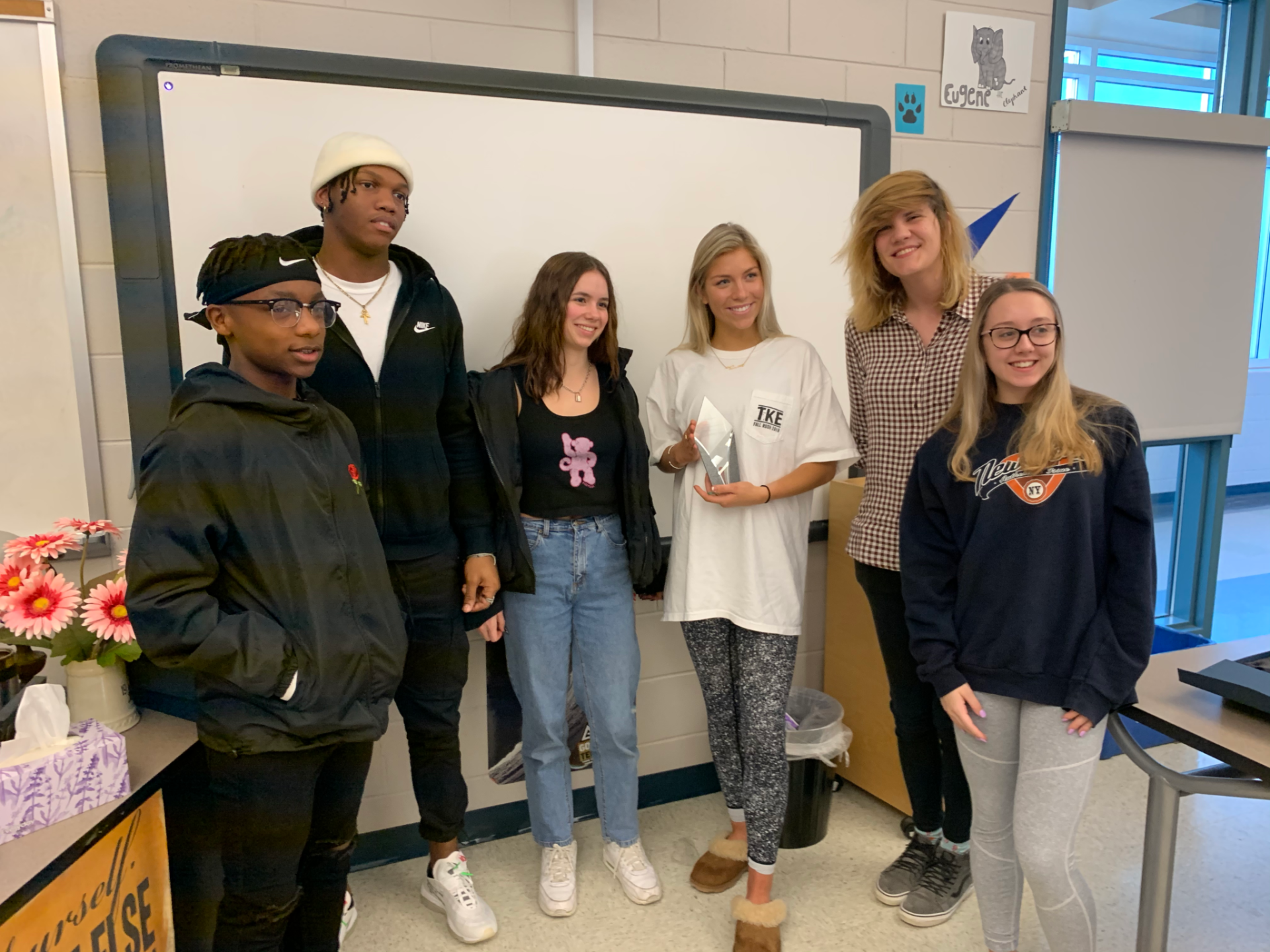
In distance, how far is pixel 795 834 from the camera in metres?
2.17

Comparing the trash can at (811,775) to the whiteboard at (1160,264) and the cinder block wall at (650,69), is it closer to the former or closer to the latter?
the cinder block wall at (650,69)

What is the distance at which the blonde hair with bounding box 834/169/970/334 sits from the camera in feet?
5.41

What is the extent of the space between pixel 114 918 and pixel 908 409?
1751mm

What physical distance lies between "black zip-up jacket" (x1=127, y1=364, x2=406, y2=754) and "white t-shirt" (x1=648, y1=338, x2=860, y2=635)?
2.47 ft

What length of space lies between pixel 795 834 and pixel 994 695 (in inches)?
38.2

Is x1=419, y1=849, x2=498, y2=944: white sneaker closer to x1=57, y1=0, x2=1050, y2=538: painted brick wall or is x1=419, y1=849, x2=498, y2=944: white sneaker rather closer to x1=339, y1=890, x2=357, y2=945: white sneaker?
x1=339, y1=890, x2=357, y2=945: white sneaker

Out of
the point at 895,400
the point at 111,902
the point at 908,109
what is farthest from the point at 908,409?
the point at 111,902

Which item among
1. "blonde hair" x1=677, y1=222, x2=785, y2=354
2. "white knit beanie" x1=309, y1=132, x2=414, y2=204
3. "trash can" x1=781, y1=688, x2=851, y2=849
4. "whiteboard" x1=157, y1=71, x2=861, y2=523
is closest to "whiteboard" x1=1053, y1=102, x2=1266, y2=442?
"whiteboard" x1=157, y1=71, x2=861, y2=523

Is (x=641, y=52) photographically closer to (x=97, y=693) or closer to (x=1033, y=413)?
(x=1033, y=413)

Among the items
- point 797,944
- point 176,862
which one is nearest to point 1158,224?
point 797,944

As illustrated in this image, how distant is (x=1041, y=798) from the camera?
4.45 ft

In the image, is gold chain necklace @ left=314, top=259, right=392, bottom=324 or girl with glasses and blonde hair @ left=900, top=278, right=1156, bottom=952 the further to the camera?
gold chain necklace @ left=314, top=259, right=392, bottom=324

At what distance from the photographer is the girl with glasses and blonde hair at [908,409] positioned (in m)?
1.67

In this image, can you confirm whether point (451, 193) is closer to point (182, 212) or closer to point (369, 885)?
point (182, 212)
